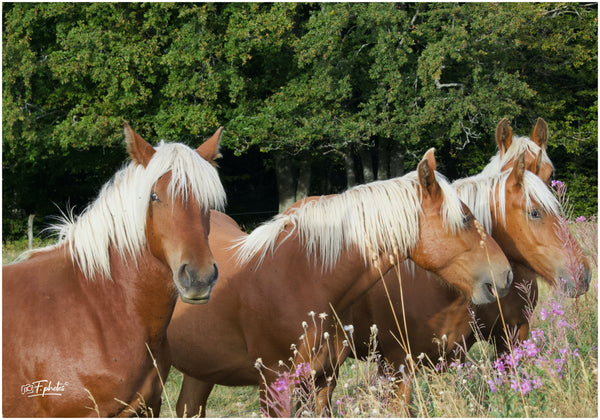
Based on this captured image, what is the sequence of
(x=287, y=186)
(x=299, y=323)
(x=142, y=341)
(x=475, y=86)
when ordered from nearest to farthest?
(x=142, y=341), (x=299, y=323), (x=475, y=86), (x=287, y=186)

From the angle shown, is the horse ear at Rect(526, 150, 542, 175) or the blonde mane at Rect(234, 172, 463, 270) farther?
the horse ear at Rect(526, 150, 542, 175)

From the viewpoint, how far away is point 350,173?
19.0 m

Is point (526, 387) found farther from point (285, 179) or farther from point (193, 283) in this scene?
point (285, 179)

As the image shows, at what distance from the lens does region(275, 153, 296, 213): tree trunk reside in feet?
61.6

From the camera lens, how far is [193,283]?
2676 millimetres

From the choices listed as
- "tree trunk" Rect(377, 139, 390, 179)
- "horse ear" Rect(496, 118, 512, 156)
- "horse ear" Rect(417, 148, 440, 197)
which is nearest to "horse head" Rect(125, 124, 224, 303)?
"horse ear" Rect(417, 148, 440, 197)

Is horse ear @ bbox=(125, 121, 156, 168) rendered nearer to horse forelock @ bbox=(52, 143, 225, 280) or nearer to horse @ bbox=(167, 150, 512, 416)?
horse forelock @ bbox=(52, 143, 225, 280)

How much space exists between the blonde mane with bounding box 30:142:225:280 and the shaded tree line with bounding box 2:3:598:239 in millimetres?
12713

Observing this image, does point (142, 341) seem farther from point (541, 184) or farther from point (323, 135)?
point (323, 135)

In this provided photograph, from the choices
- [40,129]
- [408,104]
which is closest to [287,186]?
[408,104]

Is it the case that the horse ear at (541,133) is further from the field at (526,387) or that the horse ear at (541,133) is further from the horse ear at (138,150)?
the horse ear at (138,150)

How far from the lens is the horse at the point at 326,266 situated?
3.50 meters

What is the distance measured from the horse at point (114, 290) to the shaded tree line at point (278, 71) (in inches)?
503

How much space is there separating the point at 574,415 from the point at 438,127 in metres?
14.8
